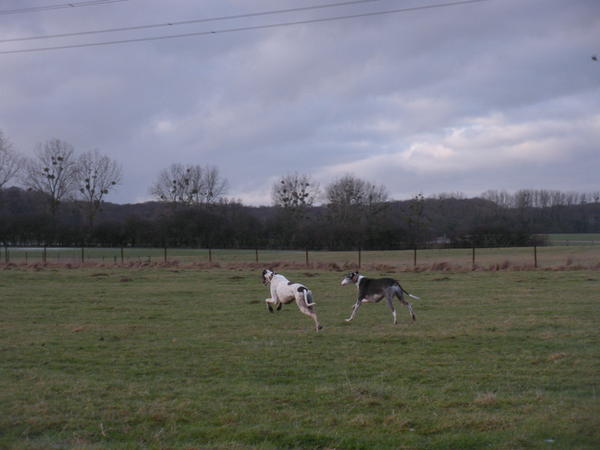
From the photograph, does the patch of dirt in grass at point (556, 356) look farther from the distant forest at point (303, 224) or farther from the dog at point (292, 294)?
the distant forest at point (303, 224)

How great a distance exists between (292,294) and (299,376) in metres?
5.17

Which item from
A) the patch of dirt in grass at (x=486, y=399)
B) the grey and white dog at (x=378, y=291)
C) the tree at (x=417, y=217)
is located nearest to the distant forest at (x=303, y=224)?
the tree at (x=417, y=217)

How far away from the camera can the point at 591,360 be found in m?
9.25

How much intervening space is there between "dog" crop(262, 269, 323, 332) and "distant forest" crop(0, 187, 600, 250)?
53955mm

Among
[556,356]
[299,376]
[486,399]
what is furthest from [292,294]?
[486,399]

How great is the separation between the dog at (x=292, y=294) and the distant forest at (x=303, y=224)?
54.0 meters

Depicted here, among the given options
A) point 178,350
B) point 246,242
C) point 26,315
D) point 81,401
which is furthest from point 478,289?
point 246,242

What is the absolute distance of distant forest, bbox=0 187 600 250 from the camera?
252ft

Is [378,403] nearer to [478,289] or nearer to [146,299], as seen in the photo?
[146,299]

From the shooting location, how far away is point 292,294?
1366 centimetres

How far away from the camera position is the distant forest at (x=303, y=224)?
7688 cm

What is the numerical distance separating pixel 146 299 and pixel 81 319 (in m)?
4.63

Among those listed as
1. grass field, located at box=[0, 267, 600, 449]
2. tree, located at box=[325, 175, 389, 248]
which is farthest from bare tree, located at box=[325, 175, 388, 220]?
grass field, located at box=[0, 267, 600, 449]

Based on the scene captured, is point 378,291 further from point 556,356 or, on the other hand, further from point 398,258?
point 398,258
